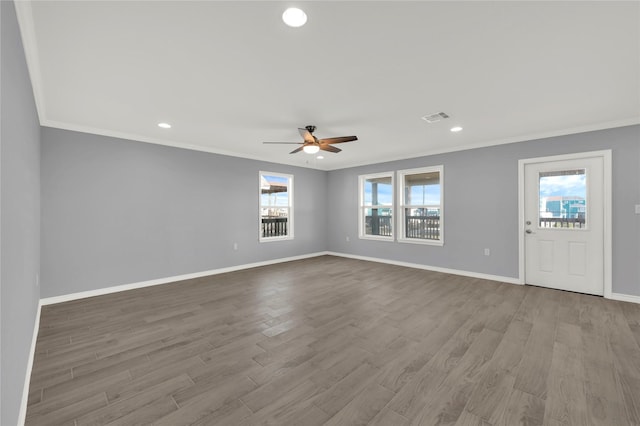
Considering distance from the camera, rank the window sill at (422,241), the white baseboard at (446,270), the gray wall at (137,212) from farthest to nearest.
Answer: the window sill at (422,241) → the white baseboard at (446,270) → the gray wall at (137,212)

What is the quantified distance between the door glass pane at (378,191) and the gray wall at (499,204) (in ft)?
1.33

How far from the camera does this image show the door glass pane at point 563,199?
13.6 ft

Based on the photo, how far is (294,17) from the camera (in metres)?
1.79

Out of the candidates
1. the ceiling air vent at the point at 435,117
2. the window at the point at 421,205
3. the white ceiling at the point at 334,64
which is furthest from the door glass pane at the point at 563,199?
the ceiling air vent at the point at 435,117

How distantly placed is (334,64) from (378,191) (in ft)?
16.3

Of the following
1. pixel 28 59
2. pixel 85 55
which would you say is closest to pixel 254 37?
pixel 85 55

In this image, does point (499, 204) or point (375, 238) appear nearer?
point (499, 204)

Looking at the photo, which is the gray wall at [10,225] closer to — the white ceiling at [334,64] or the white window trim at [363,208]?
the white ceiling at [334,64]

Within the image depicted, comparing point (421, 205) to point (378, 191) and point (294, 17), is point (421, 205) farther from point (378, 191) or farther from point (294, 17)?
point (294, 17)

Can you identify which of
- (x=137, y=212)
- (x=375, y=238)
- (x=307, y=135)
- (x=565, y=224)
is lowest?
(x=375, y=238)

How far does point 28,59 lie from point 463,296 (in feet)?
17.7

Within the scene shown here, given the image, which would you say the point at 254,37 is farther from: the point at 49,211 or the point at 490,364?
the point at 49,211

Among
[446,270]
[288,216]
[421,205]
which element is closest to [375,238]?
[421,205]

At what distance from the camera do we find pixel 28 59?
2152 millimetres
